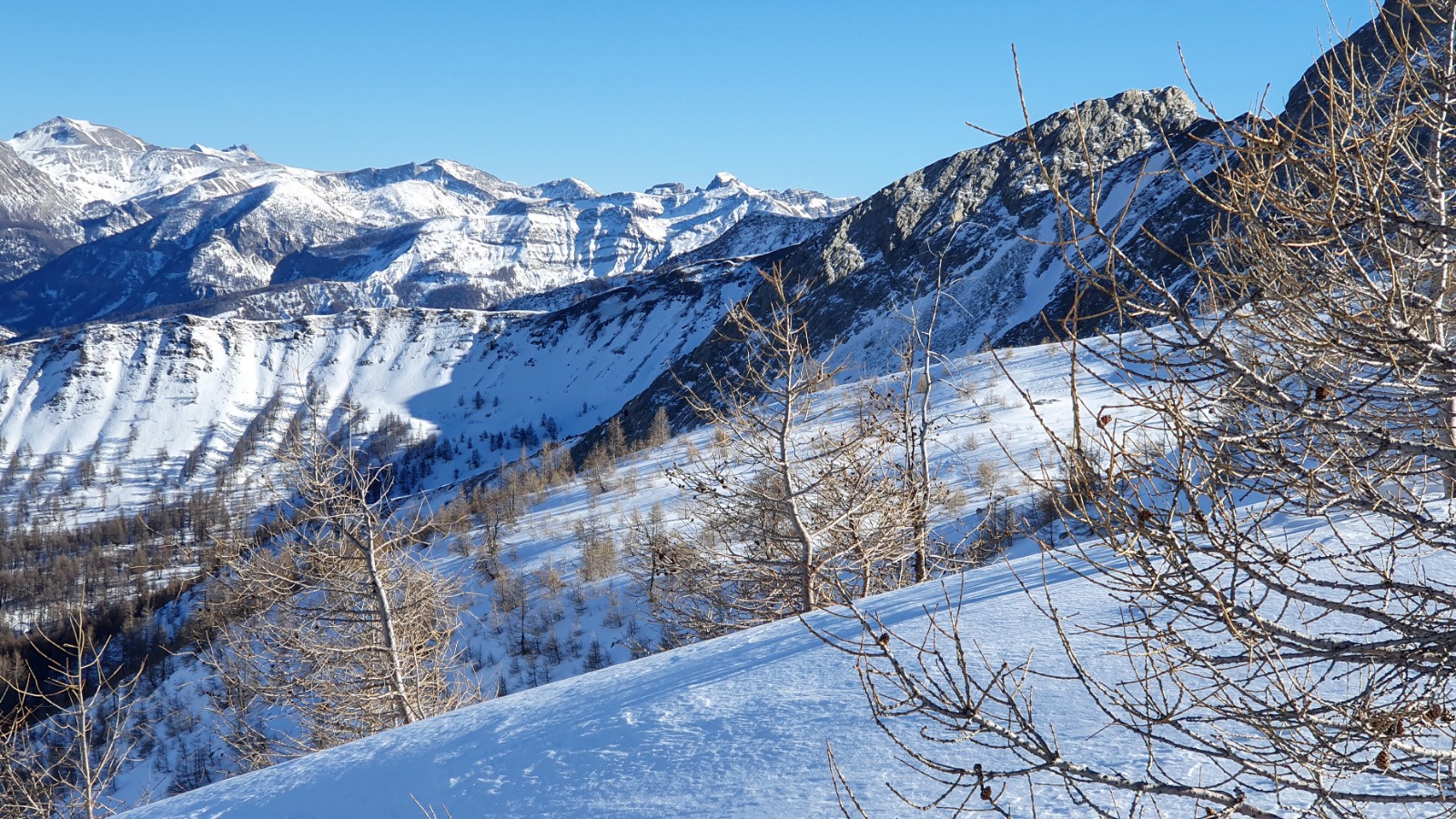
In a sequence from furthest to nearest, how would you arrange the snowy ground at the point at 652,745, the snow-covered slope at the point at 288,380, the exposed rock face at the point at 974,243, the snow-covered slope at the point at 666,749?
the snow-covered slope at the point at 288,380 < the exposed rock face at the point at 974,243 < the snowy ground at the point at 652,745 < the snow-covered slope at the point at 666,749

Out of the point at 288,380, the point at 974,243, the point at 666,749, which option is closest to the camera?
the point at 666,749

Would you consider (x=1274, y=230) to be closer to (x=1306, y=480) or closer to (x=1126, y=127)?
(x=1306, y=480)

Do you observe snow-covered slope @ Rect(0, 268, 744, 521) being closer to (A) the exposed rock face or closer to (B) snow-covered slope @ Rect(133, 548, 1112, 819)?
(A) the exposed rock face

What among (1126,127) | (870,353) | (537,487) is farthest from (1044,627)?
(1126,127)

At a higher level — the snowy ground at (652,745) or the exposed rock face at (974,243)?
the exposed rock face at (974,243)

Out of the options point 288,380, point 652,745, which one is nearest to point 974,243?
point 652,745

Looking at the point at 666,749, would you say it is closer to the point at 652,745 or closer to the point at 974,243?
the point at 652,745

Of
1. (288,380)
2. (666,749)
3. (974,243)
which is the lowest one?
(666,749)

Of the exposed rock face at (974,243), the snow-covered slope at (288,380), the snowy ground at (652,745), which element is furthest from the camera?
the snow-covered slope at (288,380)

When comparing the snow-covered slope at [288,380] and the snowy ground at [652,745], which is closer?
the snowy ground at [652,745]

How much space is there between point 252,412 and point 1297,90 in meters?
155

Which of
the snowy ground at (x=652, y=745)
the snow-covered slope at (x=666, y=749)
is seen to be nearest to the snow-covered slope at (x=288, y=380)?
the snowy ground at (x=652, y=745)

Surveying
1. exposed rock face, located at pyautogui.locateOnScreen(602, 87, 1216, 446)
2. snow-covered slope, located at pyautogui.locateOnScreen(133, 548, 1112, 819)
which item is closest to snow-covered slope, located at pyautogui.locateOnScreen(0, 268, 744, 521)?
exposed rock face, located at pyautogui.locateOnScreen(602, 87, 1216, 446)

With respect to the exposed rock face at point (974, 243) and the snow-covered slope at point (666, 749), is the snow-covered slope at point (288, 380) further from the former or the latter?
the snow-covered slope at point (666, 749)
